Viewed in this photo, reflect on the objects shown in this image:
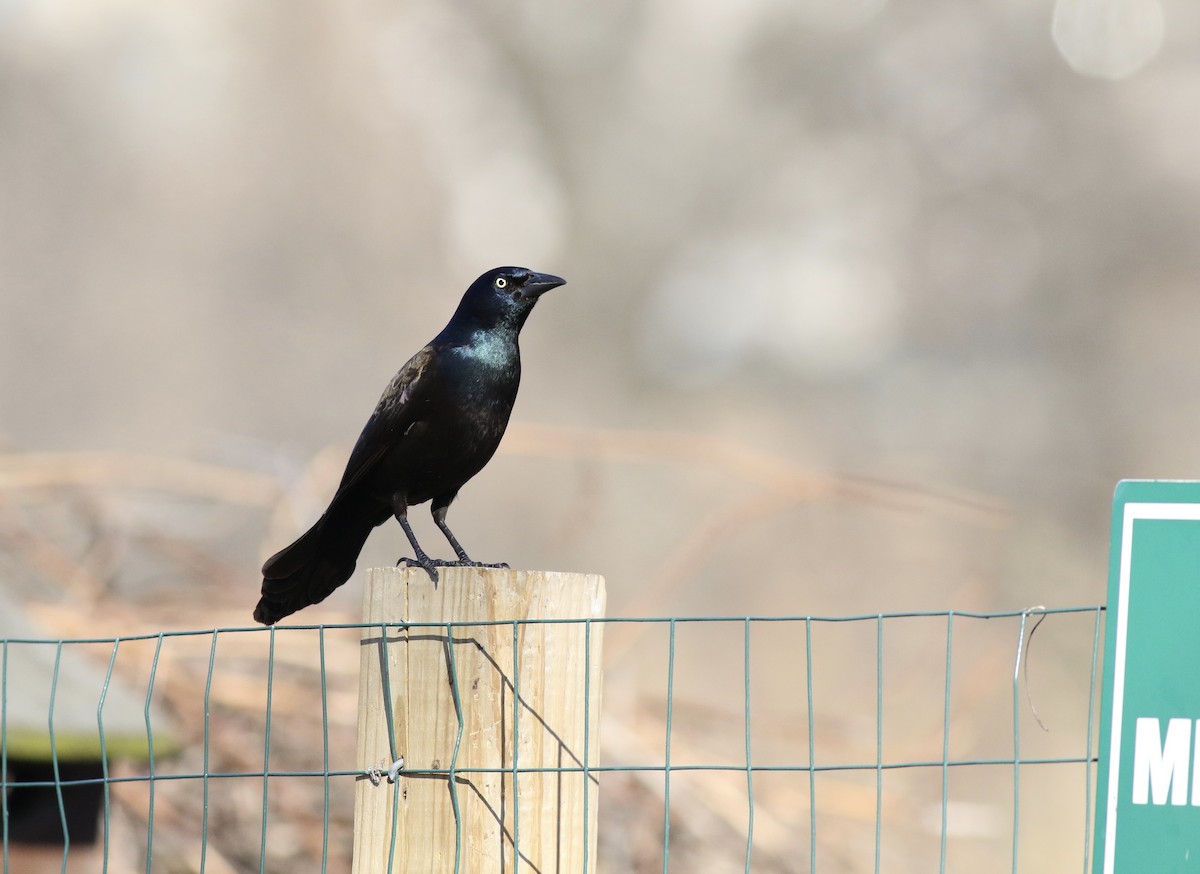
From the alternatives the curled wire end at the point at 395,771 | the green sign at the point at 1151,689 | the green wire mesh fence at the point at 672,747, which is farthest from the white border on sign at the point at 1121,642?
the curled wire end at the point at 395,771

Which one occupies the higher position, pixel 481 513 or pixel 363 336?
pixel 363 336

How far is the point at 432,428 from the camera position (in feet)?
10.8

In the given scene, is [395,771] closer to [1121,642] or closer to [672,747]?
[1121,642]

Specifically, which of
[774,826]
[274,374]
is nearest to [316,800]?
[774,826]

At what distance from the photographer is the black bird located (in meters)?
3.24

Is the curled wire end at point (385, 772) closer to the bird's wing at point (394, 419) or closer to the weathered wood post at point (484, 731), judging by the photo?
the weathered wood post at point (484, 731)

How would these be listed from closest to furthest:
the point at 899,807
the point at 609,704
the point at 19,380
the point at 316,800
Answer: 1. the point at 316,800
2. the point at 609,704
3. the point at 899,807
4. the point at 19,380

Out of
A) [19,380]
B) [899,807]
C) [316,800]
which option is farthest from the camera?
[19,380]

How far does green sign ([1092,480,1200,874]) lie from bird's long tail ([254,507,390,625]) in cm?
189

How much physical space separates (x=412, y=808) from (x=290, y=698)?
4.02 m

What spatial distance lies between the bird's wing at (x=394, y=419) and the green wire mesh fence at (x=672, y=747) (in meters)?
0.51

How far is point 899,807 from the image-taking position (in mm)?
7184

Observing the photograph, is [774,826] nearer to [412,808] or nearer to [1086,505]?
[412,808]

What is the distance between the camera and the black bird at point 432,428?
10.6 ft
